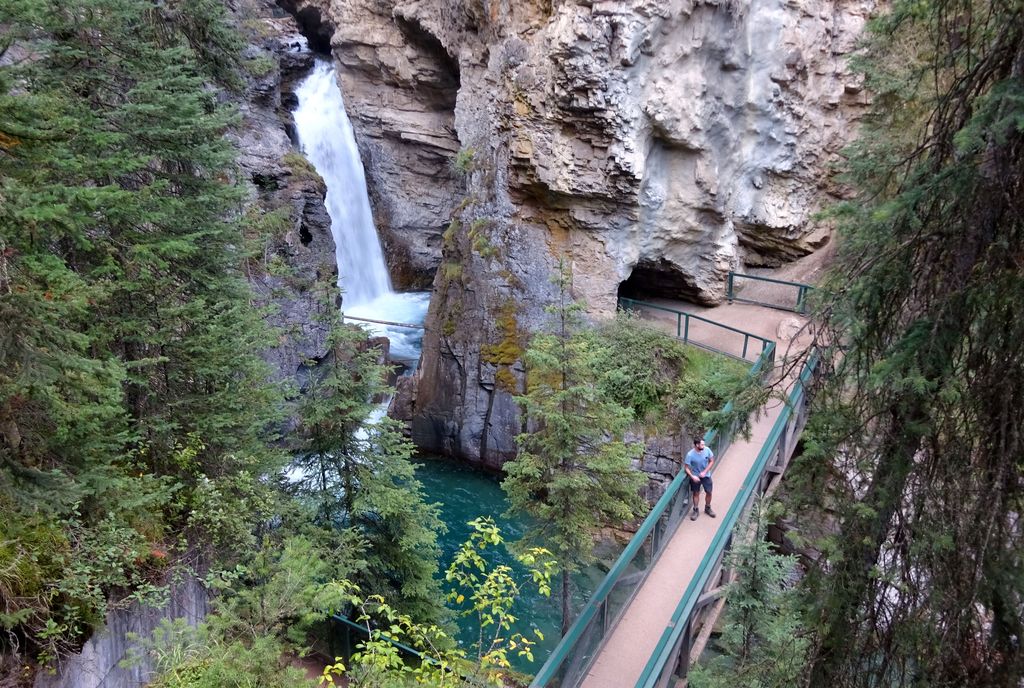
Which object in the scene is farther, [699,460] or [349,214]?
[349,214]

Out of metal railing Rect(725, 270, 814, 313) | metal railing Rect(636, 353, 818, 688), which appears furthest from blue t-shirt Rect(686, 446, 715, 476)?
metal railing Rect(725, 270, 814, 313)

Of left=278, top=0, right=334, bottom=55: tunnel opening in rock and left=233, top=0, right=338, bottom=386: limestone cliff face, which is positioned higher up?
left=278, top=0, right=334, bottom=55: tunnel opening in rock

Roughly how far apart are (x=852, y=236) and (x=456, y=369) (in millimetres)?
14282

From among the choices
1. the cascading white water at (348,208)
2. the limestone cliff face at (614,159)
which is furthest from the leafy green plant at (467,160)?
the cascading white water at (348,208)

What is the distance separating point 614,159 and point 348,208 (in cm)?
1288

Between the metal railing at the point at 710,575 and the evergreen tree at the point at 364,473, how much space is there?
397 centimetres

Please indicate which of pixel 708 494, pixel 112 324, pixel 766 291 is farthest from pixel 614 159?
pixel 112 324

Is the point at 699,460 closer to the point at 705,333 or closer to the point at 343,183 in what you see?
the point at 705,333

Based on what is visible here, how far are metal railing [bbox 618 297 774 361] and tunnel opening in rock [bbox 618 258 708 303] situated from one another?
1134 mm

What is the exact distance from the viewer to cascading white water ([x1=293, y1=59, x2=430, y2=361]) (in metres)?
24.1

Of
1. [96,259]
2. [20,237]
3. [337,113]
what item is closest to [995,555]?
[20,237]

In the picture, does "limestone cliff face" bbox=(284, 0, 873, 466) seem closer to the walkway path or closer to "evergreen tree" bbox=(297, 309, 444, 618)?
the walkway path

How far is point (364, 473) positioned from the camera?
397 inches

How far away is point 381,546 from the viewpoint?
10312 millimetres
